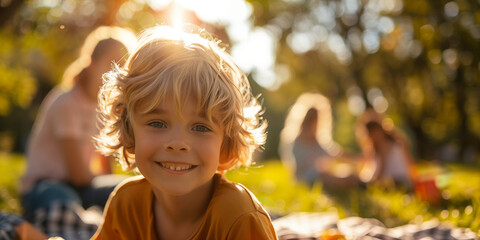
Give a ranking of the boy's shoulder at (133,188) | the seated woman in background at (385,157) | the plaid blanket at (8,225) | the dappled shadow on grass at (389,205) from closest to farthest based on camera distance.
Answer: the boy's shoulder at (133,188) → the plaid blanket at (8,225) → the dappled shadow on grass at (389,205) → the seated woman in background at (385,157)

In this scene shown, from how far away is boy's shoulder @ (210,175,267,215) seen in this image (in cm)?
179

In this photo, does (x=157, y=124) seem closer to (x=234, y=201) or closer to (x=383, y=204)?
(x=234, y=201)

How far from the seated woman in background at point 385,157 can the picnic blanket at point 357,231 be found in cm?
272

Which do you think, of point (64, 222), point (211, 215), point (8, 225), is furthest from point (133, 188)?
point (64, 222)

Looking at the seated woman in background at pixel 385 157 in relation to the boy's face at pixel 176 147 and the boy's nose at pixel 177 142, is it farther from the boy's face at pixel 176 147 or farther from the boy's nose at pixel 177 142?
the boy's nose at pixel 177 142

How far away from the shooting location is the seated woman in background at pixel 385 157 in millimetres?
6020

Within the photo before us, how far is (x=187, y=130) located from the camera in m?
1.73

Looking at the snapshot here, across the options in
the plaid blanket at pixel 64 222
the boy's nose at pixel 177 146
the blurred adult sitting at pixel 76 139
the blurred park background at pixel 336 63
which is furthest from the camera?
the blurred park background at pixel 336 63

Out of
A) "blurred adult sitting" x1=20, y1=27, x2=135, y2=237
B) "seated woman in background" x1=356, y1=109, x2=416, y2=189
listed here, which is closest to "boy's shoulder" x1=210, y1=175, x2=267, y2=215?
"blurred adult sitting" x1=20, y1=27, x2=135, y2=237

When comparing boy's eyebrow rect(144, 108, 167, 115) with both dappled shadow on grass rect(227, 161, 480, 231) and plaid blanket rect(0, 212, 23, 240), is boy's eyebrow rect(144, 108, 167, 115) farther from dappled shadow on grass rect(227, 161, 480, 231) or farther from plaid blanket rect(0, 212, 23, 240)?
dappled shadow on grass rect(227, 161, 480, 231)

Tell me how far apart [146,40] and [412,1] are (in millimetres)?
10931

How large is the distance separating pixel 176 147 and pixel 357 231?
1750mm

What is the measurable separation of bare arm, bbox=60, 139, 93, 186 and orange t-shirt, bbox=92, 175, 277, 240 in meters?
1.69

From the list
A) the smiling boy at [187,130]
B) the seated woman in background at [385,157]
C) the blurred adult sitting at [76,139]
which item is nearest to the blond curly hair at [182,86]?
the smiling boy at [187,130]
